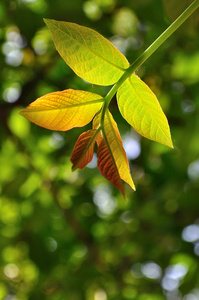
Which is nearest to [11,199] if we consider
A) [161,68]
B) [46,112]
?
[161,68]

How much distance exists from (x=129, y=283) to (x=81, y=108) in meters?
1.05

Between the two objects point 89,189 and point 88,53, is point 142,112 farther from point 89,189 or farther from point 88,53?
point 89,189

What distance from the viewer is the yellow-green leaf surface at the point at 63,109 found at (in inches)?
10.6

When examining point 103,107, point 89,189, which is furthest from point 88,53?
point 89,189

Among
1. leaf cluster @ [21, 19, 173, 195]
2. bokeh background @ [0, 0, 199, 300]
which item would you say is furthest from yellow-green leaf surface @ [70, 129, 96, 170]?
bokeh background @ [0, 0, 199, 300]

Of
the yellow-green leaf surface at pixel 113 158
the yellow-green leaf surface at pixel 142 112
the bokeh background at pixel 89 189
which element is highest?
the yellow-green leaf surface at pixel 142 112

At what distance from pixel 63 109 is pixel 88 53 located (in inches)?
1.6

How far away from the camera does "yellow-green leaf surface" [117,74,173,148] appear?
263 mm

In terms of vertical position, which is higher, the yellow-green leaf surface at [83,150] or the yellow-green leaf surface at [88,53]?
the yellow-green leaf surface at [88,53]

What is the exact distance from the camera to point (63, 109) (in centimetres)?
27

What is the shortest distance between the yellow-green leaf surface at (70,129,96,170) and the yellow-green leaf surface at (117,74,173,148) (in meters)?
0.03

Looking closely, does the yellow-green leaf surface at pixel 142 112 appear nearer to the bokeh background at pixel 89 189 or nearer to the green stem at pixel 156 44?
the green stem at pixel 156 44

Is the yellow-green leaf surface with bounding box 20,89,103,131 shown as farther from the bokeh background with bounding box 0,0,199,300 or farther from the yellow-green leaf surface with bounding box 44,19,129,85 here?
the bokeh background with bounding box 0,0,199,300

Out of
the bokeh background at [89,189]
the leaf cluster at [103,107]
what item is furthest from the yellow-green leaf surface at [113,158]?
the bokeh background at [89,189]
